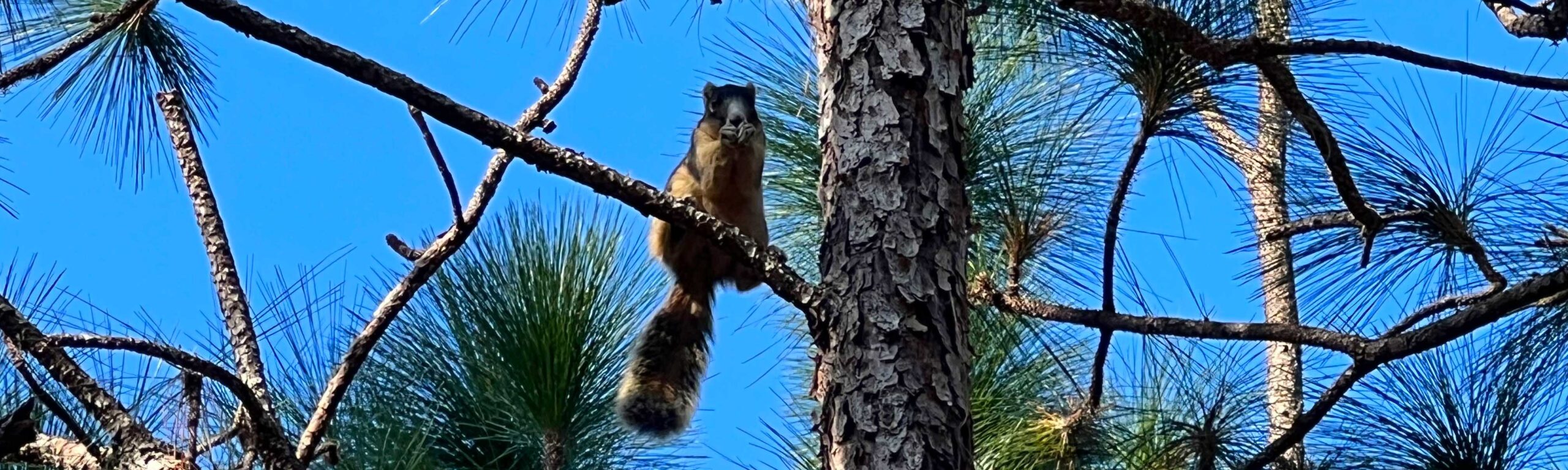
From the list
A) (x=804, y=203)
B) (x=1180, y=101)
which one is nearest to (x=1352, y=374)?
(x=1180, y=101)

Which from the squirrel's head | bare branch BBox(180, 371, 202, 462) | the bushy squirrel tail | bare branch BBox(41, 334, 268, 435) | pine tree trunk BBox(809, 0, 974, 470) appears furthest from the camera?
the squirrel's head

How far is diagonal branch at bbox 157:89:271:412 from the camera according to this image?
6.89ft

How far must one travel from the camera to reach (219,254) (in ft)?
7.31

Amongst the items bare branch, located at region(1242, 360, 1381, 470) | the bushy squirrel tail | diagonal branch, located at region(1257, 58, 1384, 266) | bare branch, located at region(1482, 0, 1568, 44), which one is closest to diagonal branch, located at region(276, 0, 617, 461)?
the bushy squirrel tail

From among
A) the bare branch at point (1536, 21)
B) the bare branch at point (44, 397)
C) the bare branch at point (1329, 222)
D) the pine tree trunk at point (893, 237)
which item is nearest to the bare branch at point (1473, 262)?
the bare branch at point (1329, 222)

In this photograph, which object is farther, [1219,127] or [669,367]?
[669,367]

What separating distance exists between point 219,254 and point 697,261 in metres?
1.47

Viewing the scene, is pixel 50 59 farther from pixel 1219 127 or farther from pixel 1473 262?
pixel 1473 262

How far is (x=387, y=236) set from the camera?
233cm

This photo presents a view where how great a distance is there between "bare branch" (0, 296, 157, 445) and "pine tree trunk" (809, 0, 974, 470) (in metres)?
0.82

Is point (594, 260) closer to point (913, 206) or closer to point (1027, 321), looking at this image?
point (1027, 321)

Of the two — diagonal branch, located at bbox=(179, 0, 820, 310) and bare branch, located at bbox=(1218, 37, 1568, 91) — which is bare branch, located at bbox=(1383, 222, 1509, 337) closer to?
bare branch, located at bbox=(1218, 37, 1568, 91)

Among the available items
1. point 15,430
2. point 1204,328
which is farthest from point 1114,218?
point 15,430

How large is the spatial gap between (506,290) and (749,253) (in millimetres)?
1050
